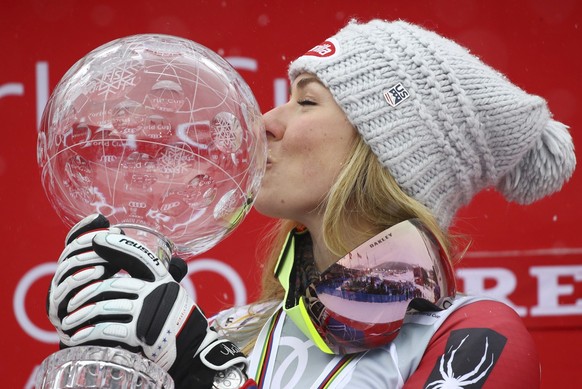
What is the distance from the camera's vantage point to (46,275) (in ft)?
8.88

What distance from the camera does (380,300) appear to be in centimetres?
159

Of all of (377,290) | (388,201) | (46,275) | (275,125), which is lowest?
(46,275)

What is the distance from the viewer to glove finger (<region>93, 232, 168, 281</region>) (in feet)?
4.17

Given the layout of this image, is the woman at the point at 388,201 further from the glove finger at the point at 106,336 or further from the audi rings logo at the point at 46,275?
the audi rings logo at the point at 46,275

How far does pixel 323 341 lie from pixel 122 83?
610mm

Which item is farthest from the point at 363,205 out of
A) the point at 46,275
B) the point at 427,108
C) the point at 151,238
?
the point at 46,275

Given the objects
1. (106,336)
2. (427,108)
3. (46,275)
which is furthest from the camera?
(46,275)

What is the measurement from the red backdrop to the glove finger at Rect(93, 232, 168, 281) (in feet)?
4.52

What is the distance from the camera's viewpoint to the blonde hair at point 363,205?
5.70 feet

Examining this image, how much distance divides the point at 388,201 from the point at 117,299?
0.68m

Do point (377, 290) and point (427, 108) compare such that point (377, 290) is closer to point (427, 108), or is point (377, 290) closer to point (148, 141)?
point (427, 108)

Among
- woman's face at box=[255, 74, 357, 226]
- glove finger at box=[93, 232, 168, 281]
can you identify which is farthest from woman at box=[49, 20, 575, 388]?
glove finger at box=[93, 232, 168, 281]

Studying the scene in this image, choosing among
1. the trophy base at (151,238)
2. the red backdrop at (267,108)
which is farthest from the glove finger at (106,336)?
the red backdrop at (267,108)

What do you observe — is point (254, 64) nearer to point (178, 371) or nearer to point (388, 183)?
point (388, 183)
